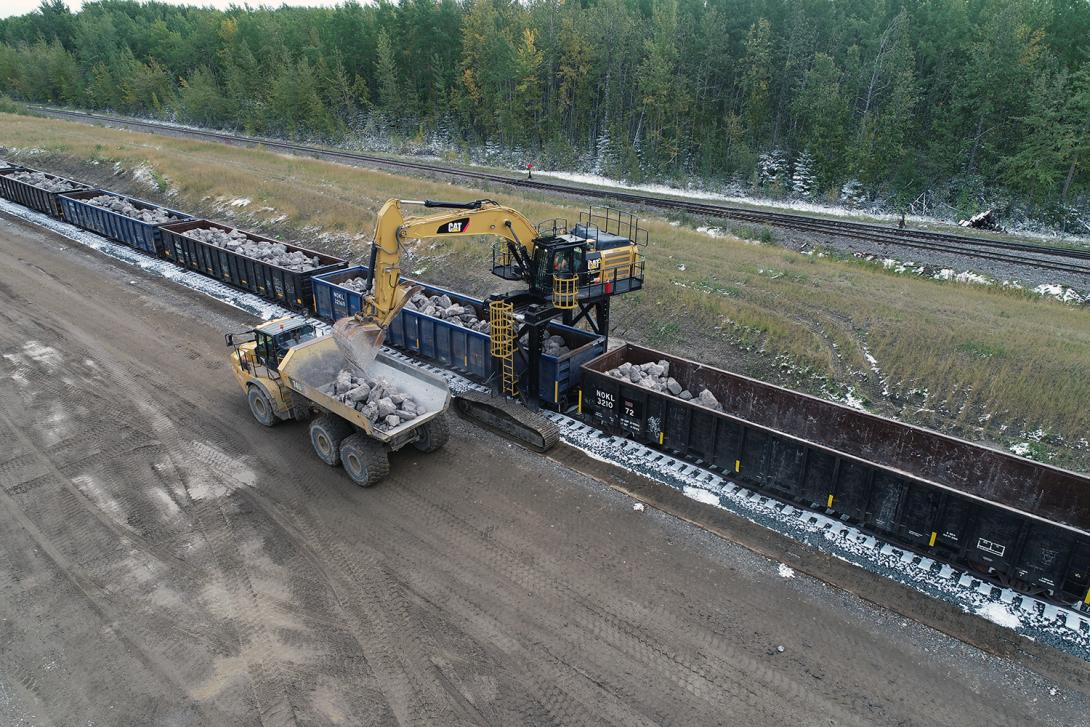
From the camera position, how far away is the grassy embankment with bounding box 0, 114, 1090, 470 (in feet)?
47.3

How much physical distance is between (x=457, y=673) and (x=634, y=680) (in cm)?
238

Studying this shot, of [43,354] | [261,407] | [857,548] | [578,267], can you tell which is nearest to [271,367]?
[261,407]

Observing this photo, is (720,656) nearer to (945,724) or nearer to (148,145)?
(945,724)

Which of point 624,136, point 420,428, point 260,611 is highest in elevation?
point 624,136

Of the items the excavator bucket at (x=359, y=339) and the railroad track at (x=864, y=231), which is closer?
the excavator bucket at (x=359, y=339)

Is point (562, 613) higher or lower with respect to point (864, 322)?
lower

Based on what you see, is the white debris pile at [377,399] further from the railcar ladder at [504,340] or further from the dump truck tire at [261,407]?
the railcar ladder at [504,340]

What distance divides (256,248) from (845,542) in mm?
21769

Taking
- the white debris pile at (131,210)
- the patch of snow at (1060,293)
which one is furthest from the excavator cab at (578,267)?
the white debris pile at (131,210)

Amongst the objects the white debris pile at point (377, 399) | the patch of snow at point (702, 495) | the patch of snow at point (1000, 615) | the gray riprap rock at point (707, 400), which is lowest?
the patch of snow at point (702, 495)

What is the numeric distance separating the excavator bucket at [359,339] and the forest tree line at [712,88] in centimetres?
3715

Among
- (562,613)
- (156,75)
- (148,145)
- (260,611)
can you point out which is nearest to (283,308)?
(260,611)

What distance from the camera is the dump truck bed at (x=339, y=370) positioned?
472 inches

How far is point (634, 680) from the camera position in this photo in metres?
8.34
